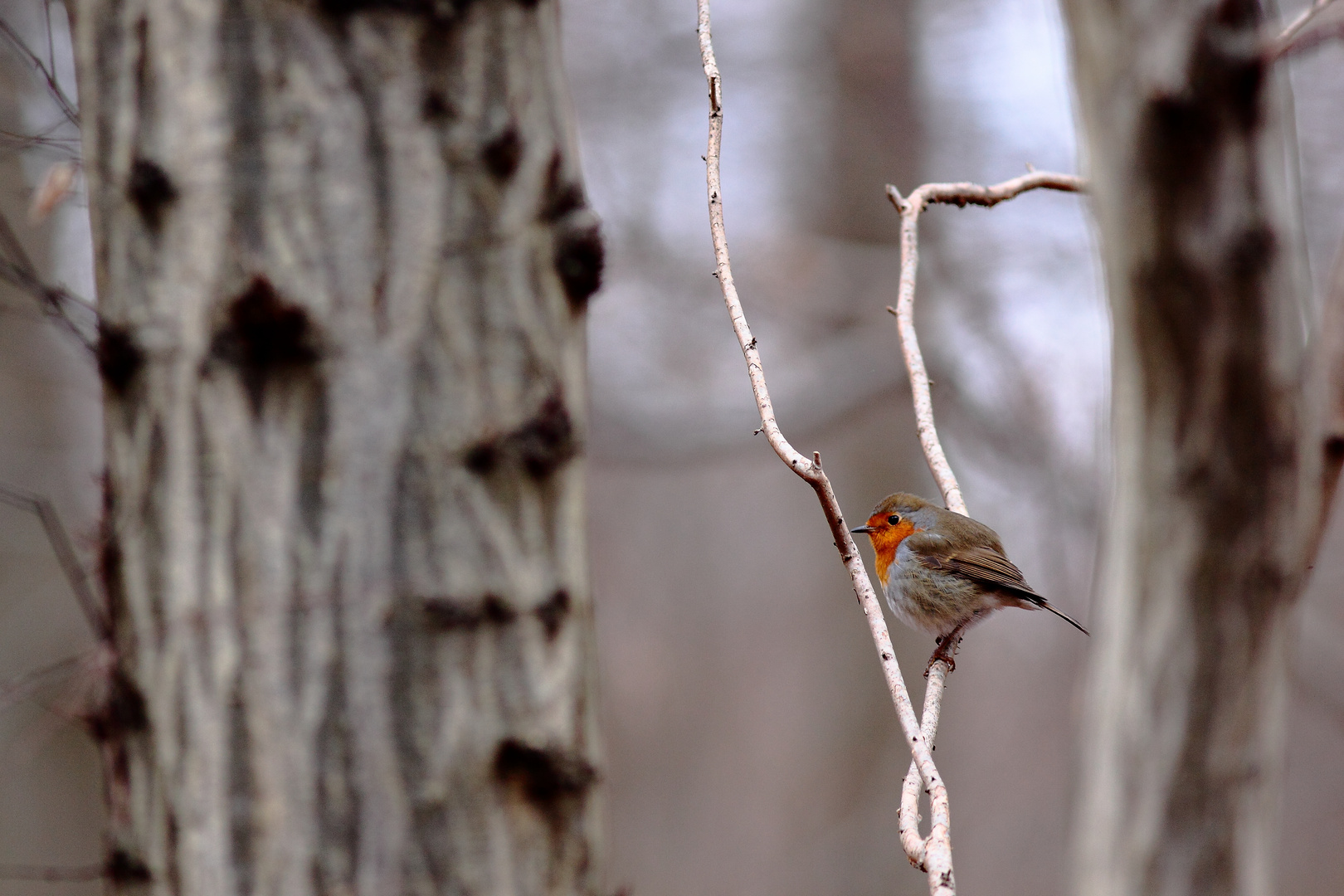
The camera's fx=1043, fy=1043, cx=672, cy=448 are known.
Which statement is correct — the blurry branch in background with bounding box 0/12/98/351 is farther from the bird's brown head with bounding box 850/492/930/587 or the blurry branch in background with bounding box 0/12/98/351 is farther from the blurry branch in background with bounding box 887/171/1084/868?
the bird's brown head with bounding box 850/492/930/587

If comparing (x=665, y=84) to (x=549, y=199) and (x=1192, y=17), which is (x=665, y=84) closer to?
(x=549, y=199)

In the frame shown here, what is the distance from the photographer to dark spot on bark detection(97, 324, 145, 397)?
1229 mm

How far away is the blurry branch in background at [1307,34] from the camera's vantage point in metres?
0.68

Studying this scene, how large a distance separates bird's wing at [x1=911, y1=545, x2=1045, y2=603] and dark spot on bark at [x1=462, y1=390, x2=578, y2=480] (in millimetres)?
2729

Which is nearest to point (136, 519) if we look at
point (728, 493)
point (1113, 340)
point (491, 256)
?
point (491, 256)

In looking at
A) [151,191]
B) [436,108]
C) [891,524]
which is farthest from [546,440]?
[891,524]

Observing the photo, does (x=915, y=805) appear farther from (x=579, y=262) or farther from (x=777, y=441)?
(x=579, y=262)

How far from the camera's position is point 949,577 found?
3.79 meters

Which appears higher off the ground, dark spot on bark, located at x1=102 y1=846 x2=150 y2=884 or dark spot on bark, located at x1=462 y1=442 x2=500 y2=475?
dark spot on bark, located at x1=462 y1=442 x2=500 y2=475

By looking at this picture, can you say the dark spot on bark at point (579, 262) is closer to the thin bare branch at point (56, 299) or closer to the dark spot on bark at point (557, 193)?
the dark spot on bark at point (557, 193)

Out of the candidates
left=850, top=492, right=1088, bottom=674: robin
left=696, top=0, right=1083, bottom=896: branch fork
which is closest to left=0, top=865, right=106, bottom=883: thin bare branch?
left=696, top=0, right=1083, bottom=896: branch fork

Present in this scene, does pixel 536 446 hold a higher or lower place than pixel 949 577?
lower

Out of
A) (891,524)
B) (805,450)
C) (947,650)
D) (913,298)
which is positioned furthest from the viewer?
(805,450)

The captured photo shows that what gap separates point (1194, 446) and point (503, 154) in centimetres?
87
